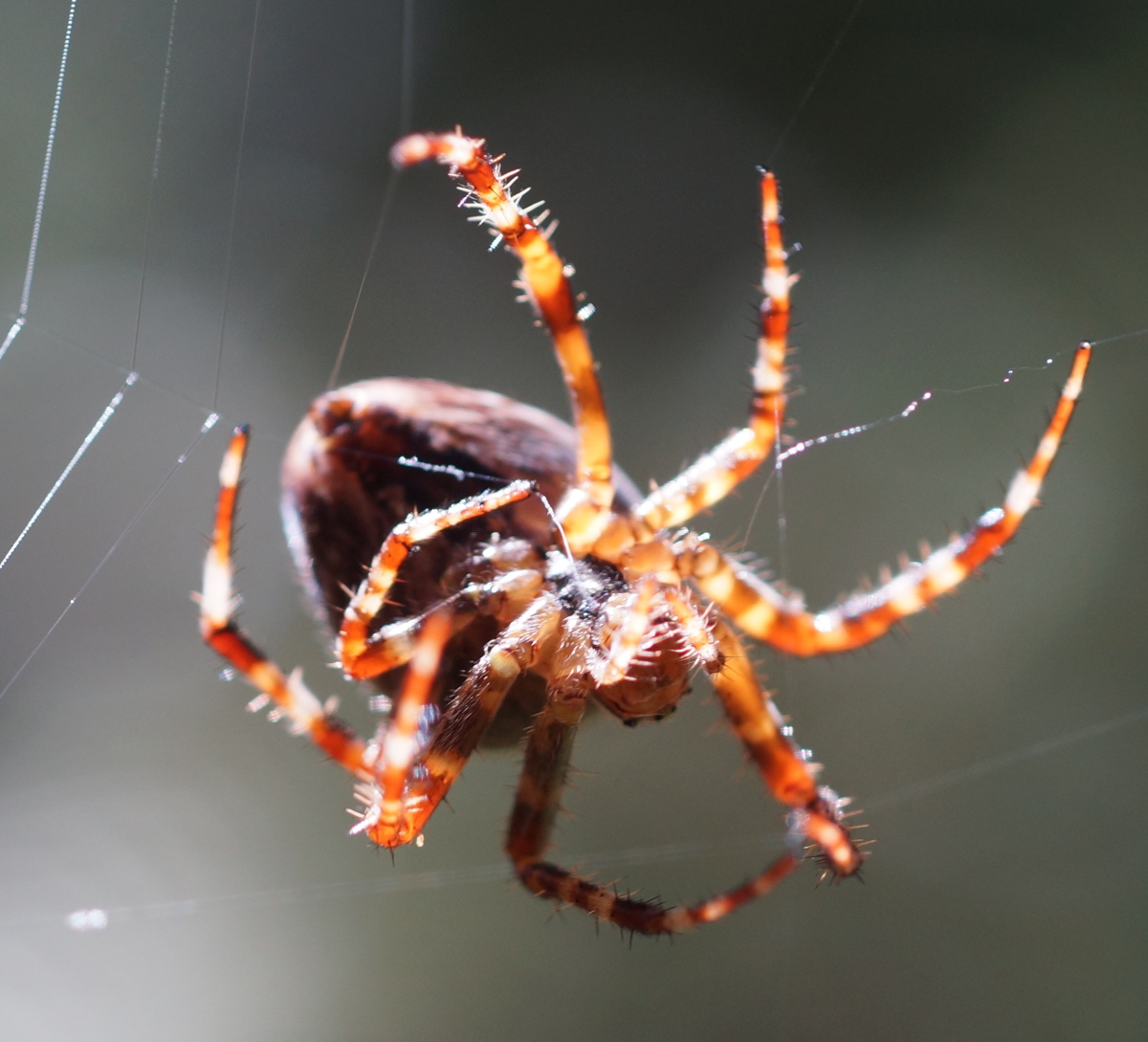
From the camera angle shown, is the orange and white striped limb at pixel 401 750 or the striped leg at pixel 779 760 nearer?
the orange and white striped limb at pixel 401 750

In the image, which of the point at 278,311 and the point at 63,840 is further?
the point at 63,840

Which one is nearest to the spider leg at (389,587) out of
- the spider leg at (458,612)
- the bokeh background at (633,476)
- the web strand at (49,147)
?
the spider leg at (458,612)

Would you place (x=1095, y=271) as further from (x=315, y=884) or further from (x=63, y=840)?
(x=63, y=840)

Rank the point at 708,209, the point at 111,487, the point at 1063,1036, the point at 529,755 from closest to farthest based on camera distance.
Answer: the point at 529,755 → the point at 111,487 → the point at 708,209 → the point at 1063,1036

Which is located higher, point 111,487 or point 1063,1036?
point 111,487

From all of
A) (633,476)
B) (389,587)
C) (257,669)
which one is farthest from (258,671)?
(633,476)

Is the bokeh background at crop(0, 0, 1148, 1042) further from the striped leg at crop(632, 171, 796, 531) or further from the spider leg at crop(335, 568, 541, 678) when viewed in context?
the spider leg at crop(335, 568, 541, 678)

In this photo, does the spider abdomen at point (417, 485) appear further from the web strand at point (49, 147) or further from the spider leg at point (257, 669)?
the web strand at point (49, 147)

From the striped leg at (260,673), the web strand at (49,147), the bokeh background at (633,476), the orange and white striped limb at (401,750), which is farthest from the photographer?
the bokeh background at (633,476)

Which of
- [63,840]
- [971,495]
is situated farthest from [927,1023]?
[63,840]
